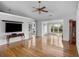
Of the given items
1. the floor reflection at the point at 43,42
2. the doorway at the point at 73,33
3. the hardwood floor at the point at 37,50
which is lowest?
the hardwood floor at the point at 37,50

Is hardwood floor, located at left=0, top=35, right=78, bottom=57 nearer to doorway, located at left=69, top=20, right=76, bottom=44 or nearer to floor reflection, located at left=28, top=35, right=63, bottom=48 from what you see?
floor reflection, located at left=28, top=35, right=63, bottom=48

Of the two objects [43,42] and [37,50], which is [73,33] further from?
[37,50]

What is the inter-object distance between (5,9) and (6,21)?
2.05 feet

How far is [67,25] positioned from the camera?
7012mm

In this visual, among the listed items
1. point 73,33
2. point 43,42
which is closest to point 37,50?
point 43,42

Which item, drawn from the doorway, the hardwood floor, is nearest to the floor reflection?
the hardwood floor

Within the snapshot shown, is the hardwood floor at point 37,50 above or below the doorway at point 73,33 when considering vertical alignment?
below

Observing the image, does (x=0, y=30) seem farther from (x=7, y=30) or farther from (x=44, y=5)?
(x=44, y=5)

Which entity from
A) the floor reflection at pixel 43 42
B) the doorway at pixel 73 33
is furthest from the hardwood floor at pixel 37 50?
the doorway at pixel 73 33

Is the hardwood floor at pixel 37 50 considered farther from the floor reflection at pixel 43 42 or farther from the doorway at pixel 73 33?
the doorway at pixel 73 33

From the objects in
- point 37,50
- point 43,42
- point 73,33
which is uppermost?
point 73,33

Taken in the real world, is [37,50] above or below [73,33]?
below

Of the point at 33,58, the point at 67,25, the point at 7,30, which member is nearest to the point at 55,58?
the point at 33,58

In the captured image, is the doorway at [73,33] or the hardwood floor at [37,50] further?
the doorway at [73,33]
